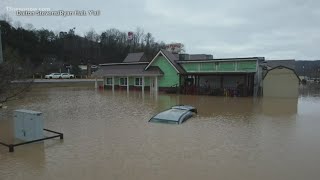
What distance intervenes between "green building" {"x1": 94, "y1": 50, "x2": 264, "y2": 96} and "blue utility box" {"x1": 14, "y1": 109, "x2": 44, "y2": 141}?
23.2 meters

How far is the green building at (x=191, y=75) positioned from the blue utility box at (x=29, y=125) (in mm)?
23229

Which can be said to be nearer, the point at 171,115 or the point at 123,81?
the point at 171,115

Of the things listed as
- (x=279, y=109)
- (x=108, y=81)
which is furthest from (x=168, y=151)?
(x=108, y=81)

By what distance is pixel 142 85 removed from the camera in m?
36.3

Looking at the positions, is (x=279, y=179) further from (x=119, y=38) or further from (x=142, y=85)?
(x=119, y=38)

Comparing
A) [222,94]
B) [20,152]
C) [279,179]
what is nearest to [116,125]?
[20,152]

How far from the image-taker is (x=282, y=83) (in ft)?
101

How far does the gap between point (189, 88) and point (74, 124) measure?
20.8 meters

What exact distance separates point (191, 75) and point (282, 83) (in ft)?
32.0

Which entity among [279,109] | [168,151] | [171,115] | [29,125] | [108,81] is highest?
[108,81]

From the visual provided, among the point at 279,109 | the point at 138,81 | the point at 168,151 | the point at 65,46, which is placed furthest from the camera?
the point at 65,46

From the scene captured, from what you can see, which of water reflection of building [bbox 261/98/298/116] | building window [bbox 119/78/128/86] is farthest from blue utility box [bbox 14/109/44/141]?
building window [bbox 119/78/128/86]

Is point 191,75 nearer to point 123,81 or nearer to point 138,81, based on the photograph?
point 138,81

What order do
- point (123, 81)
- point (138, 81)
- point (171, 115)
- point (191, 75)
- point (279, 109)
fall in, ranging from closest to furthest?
point (171, 115) → point (279, 109) → point (191, 75) → point (138, 81) → point (123, 81)
